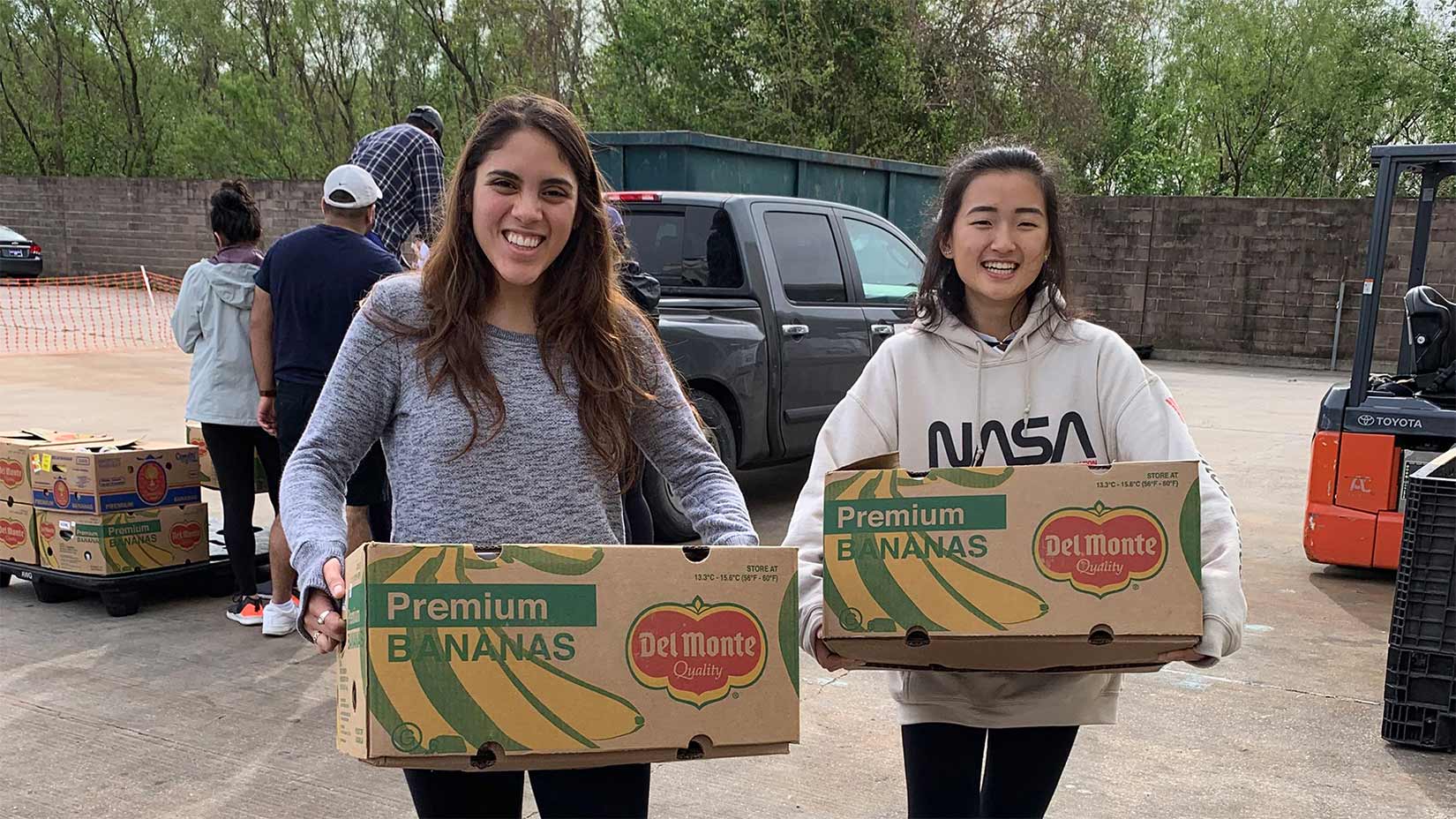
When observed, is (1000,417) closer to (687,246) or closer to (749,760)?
(749,760)

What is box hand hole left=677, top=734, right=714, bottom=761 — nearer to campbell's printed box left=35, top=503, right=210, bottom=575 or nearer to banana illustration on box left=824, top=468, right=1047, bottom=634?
banana illustration on box left=824, top=468, right=1047, bottom=634

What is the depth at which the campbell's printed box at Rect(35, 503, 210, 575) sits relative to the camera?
5.25 meters

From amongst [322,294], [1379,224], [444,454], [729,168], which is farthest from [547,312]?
[729,168]

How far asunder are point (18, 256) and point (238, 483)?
2262 cm

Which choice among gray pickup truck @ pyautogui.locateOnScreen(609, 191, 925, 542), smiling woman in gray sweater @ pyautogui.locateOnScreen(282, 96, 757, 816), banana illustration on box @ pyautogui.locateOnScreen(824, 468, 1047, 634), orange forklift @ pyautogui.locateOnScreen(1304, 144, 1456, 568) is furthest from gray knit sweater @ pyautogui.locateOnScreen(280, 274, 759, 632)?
orange forklift @ pyautogui.locateOnScreen(1304, 144, 1456, 568)


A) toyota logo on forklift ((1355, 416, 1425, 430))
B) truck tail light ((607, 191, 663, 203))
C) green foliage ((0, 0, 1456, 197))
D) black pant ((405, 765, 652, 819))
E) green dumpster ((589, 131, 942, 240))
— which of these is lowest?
black pant ((405, 765, 652, 819))

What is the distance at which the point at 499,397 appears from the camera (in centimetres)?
183

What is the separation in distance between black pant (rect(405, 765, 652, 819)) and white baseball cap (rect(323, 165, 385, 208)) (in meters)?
3.11

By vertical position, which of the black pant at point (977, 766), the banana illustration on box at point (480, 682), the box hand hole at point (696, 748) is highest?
the banana illustration on box at point (480, 682)

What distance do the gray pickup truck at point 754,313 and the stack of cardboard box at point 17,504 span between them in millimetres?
2853

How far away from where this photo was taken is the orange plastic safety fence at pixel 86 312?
662 inches

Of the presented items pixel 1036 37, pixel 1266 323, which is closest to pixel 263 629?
pixel 1266 323

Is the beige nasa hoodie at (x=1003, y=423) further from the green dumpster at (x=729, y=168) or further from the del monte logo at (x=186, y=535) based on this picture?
the green dumpster at (x=729, y=168)

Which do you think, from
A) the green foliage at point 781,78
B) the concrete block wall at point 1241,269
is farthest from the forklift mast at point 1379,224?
the concrete block wall at point 1241,269
